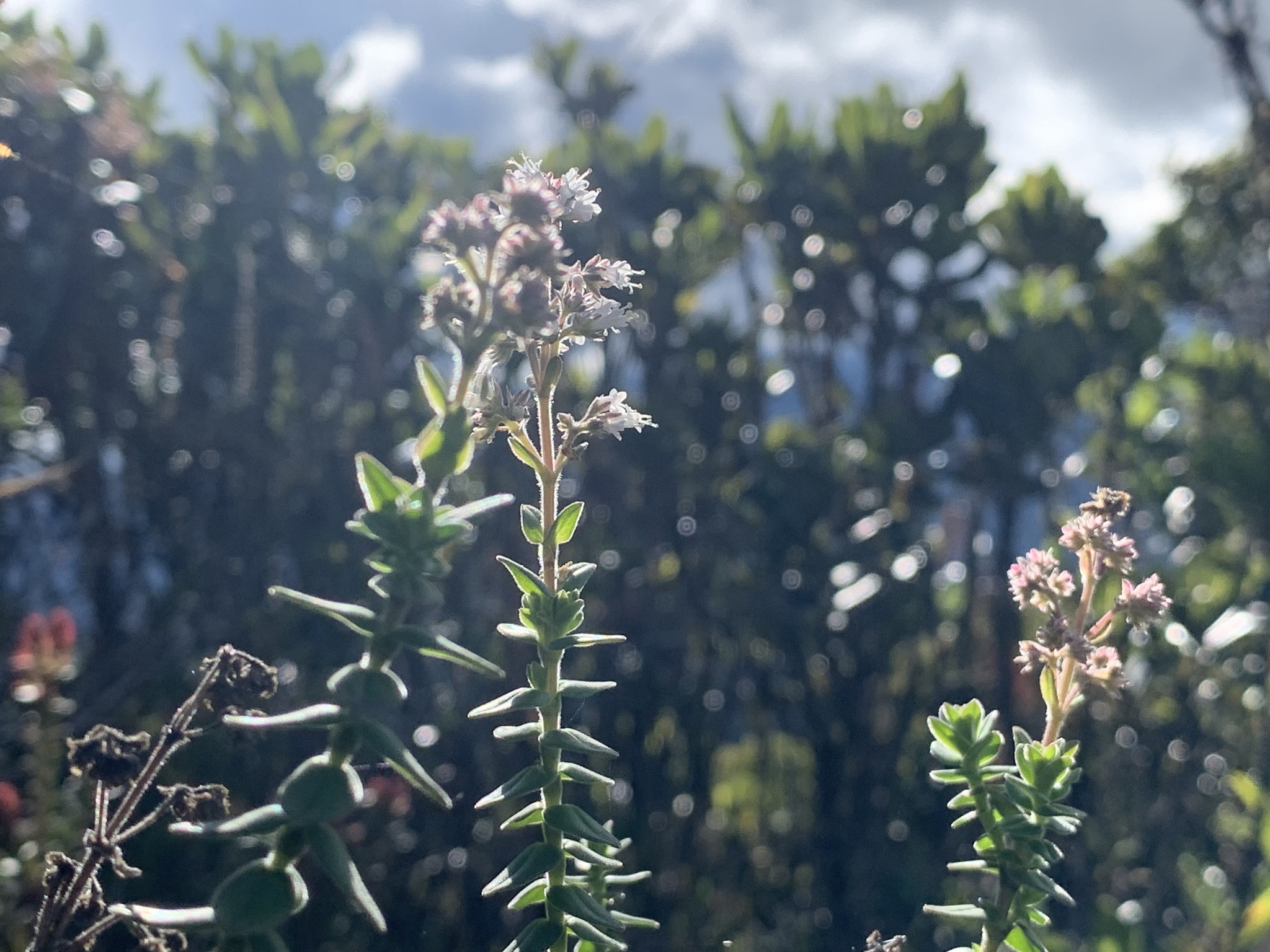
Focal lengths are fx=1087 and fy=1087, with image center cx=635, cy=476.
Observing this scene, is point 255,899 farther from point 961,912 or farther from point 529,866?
point 961,912

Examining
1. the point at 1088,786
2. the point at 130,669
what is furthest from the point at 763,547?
the point at 130,669

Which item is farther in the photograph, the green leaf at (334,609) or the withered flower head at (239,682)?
the withered flower head at (239,682)

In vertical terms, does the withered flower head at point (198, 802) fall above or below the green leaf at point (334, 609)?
below

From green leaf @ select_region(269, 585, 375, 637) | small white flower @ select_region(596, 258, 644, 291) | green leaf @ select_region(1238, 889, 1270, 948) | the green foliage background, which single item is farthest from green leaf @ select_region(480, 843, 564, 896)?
the green foliage background

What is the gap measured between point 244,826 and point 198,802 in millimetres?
373

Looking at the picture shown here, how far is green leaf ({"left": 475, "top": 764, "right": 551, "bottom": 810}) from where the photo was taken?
78 centimetres

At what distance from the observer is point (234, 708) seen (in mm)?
916

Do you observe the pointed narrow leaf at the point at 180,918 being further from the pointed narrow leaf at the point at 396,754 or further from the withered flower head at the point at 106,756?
the withered flower head at the point at 106,756

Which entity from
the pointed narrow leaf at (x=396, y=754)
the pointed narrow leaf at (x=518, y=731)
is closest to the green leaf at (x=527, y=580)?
the pointed narrow leaf at (x=518, y=731)

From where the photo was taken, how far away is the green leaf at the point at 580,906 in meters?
0.75

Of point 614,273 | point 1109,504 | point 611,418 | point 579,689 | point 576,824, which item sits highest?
point 614,273

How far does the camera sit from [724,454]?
145 inches

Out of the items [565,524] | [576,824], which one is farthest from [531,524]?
[576,824]

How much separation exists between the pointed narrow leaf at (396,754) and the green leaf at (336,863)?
0.05 metres
